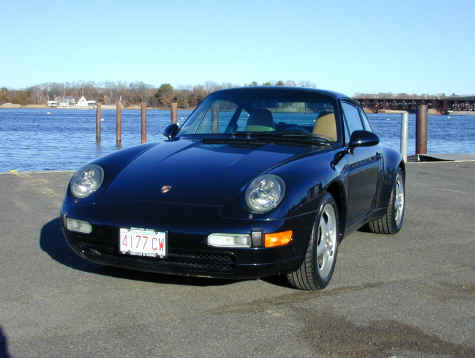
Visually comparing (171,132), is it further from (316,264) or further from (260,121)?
(316,264)

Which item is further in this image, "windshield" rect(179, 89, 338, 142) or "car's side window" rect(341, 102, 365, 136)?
"car's side window" rect(341, 102, 365, 136)

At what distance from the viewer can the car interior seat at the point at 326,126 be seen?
477cm

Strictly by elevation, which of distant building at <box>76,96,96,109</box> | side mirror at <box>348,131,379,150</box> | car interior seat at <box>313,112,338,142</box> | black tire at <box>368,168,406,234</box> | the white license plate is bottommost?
black tire at <box>368,168,406,234</box>

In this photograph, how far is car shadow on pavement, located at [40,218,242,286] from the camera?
4121 millimetres

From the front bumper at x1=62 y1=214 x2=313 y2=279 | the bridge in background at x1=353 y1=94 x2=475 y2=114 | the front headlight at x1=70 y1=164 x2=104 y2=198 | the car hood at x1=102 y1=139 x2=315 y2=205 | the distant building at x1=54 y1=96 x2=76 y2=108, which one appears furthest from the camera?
the distant building at x1=54 y1=96 x2=76 y2=108

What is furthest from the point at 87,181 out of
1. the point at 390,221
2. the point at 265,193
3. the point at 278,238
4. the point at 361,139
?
the point at 390,221

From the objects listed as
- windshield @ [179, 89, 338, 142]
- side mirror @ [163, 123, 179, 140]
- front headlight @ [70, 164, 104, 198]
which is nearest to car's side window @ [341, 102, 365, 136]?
windshield @ [179, 89, 338, 142]

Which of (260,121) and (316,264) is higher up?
(260,121)

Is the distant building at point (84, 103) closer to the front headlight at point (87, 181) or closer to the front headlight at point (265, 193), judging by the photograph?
the front headlight at point (87, 181)

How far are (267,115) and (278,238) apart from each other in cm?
166

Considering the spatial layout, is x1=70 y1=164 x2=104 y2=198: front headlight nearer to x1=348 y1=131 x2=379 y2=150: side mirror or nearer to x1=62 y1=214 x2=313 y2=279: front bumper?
x1=62 y1=214 x2=313 y2=279: front bumper

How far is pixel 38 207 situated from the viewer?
721 cm

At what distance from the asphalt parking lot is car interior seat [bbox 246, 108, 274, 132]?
1.26 meters

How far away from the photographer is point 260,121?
4855mm
